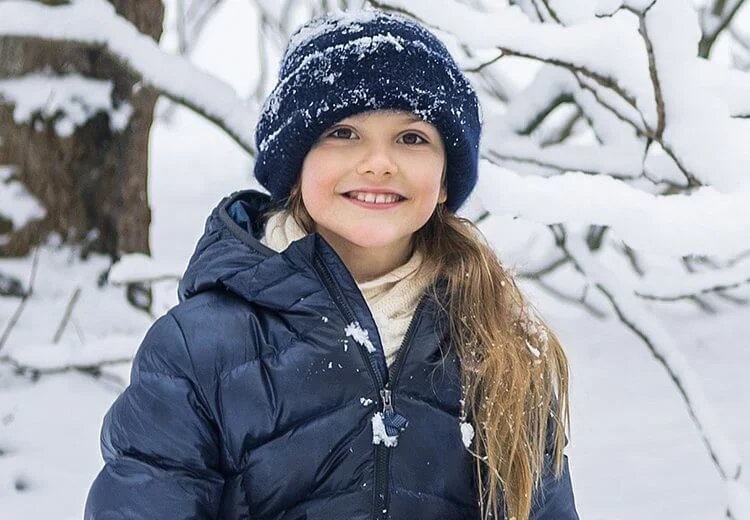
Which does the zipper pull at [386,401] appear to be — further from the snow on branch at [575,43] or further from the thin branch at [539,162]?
the thin branch at [539,162]

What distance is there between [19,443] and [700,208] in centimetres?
214

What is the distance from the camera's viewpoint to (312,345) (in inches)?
71.2

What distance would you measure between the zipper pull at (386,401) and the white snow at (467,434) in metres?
0.16

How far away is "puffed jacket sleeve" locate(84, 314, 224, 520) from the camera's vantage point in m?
1.71

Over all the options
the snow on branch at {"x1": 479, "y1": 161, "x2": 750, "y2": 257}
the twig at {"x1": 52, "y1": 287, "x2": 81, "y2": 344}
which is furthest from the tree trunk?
the snow on branch at {"x1": 479, "y1": 161, "x2": 750, "y2": 257}

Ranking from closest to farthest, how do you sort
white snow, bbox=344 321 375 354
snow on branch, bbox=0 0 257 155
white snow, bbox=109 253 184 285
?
white snow, bbox=344 321 375 354 < snow on branch, bbox=0 0 257 155 < white snow, bbox=109 253 184 285

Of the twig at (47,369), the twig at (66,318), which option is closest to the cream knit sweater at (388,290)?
the twig at (47,369)

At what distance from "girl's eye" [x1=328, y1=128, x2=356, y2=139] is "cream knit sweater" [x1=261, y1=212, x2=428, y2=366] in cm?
19

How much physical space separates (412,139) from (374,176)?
110 millimetres

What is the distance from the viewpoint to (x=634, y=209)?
1821 mm

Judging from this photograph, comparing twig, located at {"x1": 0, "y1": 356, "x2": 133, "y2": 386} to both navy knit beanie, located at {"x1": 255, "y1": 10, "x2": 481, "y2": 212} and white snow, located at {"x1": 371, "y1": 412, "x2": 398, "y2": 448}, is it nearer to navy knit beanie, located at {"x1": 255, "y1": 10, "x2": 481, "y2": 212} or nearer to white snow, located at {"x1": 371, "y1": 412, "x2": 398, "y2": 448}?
navy knit beanie, located at {"x1": 255, "y1": 10, "x2": 481, "y2": 212}

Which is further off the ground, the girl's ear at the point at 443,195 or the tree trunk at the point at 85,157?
the girl's ear at the point at 443,195

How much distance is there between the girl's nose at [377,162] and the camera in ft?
6.05

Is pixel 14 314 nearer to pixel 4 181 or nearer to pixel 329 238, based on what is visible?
pixel 4 181
